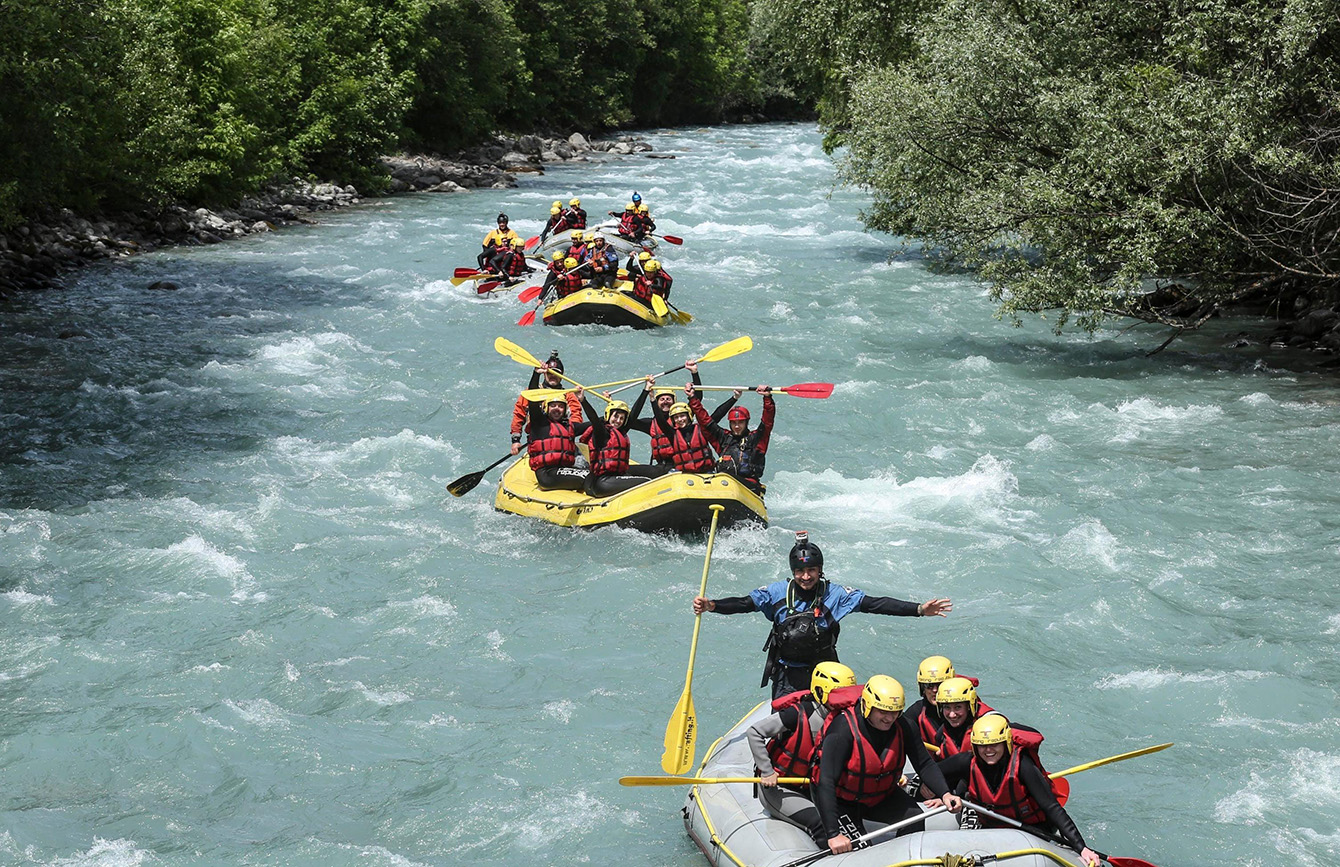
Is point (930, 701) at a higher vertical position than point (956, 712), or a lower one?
lower

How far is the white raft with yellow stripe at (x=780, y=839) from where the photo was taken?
18.6ft

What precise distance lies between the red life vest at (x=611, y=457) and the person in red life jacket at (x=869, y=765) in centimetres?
573

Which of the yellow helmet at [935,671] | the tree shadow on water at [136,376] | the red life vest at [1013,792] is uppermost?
the yellow helmet at [935,671]

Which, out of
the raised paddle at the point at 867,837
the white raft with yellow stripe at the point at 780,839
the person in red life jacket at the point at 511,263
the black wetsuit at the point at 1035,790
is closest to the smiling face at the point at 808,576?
the white raft with yellow stripe at the point at 780,839

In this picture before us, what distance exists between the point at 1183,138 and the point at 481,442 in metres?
8.57

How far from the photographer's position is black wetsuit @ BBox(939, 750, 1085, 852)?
5.96m

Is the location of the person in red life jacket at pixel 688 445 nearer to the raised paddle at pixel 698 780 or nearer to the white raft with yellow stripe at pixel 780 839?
the white raft with yellow stripe at pixel 780 839

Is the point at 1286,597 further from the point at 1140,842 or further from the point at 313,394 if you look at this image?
the point at 313,394

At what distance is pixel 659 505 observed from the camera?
36.7 feet

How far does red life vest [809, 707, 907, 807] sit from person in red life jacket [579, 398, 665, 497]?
18.6 feet

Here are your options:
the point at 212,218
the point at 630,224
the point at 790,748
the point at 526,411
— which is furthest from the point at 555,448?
the point at 212,218

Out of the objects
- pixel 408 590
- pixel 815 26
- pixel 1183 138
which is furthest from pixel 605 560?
pixel 815 26

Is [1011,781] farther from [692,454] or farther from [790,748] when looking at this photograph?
[692,454]

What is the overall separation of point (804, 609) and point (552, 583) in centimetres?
389
